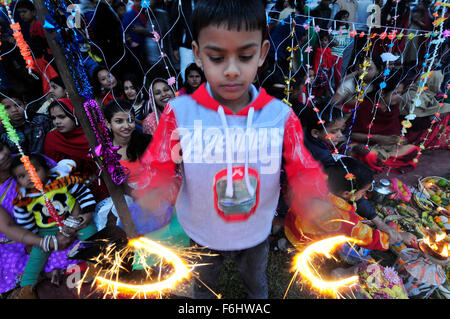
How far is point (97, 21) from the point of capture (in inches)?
90.7

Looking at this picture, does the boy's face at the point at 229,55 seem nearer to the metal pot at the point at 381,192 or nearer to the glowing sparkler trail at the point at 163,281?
the glowing sparkler trail at the point at 163,281

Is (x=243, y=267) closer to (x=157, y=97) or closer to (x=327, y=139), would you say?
(x=327, y=139)

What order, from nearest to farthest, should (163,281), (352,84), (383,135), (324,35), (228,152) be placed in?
(228,152), (163,281), (352,84), (383,135), (324,35)

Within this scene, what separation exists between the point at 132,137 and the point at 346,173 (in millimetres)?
1802

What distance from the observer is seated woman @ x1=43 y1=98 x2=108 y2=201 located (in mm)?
2064

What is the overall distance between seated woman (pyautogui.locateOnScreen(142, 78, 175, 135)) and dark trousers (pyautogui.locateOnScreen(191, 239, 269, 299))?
1525mm

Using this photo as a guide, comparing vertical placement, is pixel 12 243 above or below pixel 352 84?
below

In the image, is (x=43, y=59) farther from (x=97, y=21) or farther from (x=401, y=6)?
(x=401, y=6)

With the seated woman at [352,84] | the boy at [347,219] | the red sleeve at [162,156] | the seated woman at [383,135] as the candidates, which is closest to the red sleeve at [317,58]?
the seated woman at [352,84]

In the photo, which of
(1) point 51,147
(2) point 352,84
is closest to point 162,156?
(1) point 51,147

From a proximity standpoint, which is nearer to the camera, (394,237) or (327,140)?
(394,237)

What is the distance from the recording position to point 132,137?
6.82 ft

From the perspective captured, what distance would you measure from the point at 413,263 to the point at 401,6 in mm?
3485
